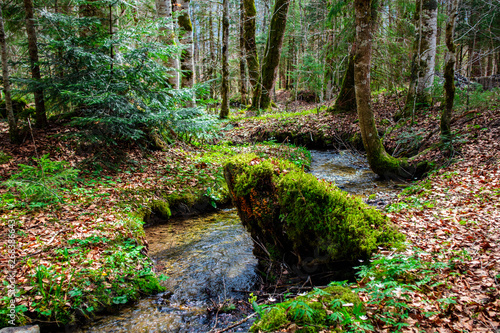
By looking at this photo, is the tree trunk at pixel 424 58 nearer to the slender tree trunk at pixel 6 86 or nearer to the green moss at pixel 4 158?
the slender tree trunk at pixel 6 86

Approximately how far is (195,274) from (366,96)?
564 centimetres

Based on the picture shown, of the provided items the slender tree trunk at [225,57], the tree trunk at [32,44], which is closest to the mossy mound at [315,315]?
the tree trunk at [32,44]

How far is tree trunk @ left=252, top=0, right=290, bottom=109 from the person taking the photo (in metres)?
15.1

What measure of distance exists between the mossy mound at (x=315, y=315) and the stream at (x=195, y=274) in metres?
0.81

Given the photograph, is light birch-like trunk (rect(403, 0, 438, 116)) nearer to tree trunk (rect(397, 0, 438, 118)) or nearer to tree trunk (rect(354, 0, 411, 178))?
tree trunk (rect(397, 0, 438, 118))

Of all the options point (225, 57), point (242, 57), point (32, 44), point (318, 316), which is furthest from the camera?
point (242, 57)

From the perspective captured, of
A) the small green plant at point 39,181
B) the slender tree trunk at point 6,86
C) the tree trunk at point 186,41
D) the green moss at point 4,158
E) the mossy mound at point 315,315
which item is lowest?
the mossy mound at point 315,315

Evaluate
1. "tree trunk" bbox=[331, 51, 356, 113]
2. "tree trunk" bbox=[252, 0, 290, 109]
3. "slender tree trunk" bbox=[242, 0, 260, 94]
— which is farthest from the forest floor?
"slender tree trunk" bbox=[242, 0, 260, 94]

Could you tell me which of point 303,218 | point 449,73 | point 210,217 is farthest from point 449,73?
point 210,217

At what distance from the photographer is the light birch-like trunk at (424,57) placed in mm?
9594

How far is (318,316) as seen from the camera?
211cm

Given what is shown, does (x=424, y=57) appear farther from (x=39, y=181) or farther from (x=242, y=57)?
(x=39, y=181)

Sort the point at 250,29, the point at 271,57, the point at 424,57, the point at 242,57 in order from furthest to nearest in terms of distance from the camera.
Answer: the point at 250,29 < the point at 271,57 < the point at 242,57 < the point at 424,57

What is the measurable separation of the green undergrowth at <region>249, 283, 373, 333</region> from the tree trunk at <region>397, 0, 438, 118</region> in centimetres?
928
